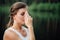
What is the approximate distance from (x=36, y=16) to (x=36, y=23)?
6 centimetres

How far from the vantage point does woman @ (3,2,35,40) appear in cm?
73

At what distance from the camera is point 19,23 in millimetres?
771

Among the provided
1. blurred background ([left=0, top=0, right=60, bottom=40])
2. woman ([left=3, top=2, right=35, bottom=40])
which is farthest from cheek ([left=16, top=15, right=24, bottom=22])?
blurred background ([left=0, top=0, right=60, bottom=40])

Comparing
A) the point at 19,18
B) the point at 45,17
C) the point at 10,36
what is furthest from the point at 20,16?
the point at 45,17

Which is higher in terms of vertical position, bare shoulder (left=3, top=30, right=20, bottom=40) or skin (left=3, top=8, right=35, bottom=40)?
skin (left=3, top=8, right=35, bottom=40)

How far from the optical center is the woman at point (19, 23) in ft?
2.39

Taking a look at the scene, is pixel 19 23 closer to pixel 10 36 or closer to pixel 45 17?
pixel 10 36

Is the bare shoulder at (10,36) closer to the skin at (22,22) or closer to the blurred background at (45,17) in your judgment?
the skin at (22,22)

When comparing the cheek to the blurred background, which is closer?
the cheek

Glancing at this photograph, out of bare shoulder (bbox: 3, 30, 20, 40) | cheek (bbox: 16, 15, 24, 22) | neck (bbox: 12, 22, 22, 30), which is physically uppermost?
cheek (bbox: 16, 15, 24, 22)

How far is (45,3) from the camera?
4.17 feet

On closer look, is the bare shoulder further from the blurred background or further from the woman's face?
the blurred background

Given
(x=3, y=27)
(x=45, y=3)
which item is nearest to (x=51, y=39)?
(x=45, y=3)

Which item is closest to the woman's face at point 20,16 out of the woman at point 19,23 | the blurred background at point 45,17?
the woman at point 19,23
